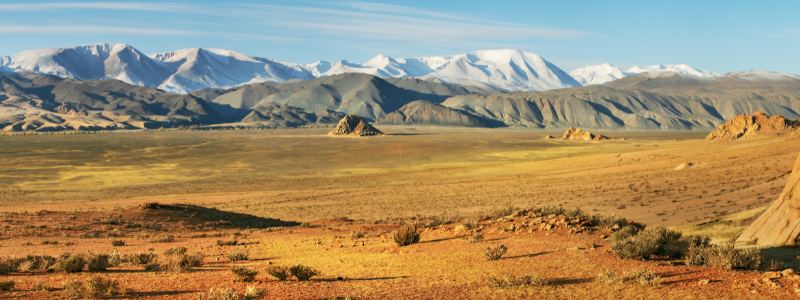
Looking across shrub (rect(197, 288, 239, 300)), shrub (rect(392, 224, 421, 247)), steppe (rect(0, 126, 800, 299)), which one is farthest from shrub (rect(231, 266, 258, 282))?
shrub (rect(392, 224, 421, 247))

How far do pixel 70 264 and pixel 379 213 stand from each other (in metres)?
18.3

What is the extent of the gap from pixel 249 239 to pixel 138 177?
39.0m

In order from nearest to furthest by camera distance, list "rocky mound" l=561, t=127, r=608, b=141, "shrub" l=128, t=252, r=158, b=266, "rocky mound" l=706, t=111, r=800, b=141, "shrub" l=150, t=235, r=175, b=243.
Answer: "shrub" l=128, t=252, r=158, b=266
"shrub" l=150, t=235, r=175, b=243
"rocky mound" l=706, t=111, r=800, b=141
"rocky mound" l=561, t=127, r=608, b=141

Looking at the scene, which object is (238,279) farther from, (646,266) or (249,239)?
(249,239)

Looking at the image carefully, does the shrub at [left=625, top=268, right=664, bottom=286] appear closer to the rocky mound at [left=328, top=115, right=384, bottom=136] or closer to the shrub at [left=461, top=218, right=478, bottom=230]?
the shrub at [left=461, top=218, right=478, bottom=230]

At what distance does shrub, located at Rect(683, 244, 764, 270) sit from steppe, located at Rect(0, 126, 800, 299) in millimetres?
A: 251

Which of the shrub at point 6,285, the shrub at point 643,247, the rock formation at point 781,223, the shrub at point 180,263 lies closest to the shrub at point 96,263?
the shrub at point 180,263

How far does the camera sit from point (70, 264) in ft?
33.9

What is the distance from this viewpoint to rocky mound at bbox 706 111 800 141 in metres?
61.2

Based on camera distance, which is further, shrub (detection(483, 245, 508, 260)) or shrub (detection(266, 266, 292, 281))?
shrub (detection(483, 245, 508, 260))

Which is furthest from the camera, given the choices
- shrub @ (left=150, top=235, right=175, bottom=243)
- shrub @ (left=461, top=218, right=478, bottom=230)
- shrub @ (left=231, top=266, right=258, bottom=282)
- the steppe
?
shrub @ (left=150, top=235, right=175, bottom=243)

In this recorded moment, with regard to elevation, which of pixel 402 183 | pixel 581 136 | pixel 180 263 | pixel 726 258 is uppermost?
pixel 726 258

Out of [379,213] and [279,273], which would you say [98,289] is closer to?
[279,273]

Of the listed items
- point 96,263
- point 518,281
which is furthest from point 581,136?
point 96,263
